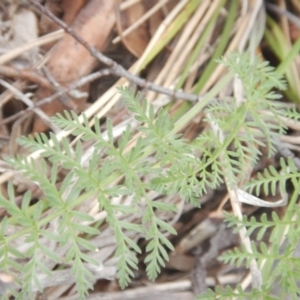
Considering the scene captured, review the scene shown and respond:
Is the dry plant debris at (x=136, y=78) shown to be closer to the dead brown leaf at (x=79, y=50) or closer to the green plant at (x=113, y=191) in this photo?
the dead brown leaf at (x=79, y=50)

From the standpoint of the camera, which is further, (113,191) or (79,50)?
(79,50)

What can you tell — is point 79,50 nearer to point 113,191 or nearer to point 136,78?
point 136,78

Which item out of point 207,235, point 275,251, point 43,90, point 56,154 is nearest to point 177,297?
point 207,235

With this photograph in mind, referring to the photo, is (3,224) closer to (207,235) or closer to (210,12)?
(207,235)

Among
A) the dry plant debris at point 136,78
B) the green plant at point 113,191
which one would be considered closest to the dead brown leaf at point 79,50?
the dry plant debris at point 136,78

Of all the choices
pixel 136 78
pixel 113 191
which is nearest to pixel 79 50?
pixel 136 78

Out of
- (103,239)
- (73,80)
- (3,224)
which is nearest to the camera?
(3,224)

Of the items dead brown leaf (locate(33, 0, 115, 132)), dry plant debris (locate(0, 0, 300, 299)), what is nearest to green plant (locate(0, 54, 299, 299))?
dry plant debris (locate(0, 0, 300, 299))

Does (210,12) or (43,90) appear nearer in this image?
(43,90)

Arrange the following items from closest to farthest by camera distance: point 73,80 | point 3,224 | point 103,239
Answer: point 3,224 → point 103,239 → point 73,80

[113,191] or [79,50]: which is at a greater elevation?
[79,50]

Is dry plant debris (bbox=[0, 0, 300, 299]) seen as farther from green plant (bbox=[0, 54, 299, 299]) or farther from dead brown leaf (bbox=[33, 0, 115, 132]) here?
green plant (bbox=[0, 54, 299, 299])
